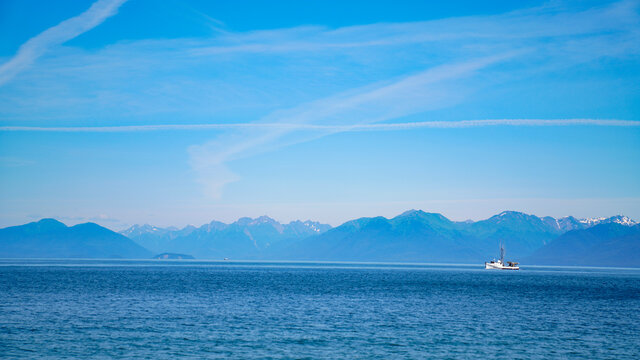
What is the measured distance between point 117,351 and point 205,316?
74.9 ft

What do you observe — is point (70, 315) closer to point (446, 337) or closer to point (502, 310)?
point (446, 337)

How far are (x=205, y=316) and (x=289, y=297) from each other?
3273 centimetres

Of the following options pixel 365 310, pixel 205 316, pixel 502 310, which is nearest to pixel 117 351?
pixel 205 316

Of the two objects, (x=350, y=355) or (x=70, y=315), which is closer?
(x=350, y=355)

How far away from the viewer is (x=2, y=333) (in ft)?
175

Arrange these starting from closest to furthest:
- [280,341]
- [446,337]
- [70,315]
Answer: [280,341] < [446,337] < [70,315]

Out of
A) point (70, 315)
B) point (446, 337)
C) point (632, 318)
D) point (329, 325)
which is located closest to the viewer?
point (446, 337)

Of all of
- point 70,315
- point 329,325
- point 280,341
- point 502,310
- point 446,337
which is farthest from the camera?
point 502,310

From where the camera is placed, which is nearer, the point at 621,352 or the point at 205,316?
the point at 621,352

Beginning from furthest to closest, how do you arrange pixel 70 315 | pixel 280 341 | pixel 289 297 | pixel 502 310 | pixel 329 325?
pixel 289 297
pixel 502 310
pixel 70 315
pixel 329 325
pixel 280 341

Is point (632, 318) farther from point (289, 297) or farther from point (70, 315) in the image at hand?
point (70, 315)

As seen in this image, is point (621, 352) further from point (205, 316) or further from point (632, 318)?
point (205, 316)

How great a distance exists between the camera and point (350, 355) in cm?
4644

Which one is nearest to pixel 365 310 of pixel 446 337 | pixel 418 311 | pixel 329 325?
pixel 418 311
